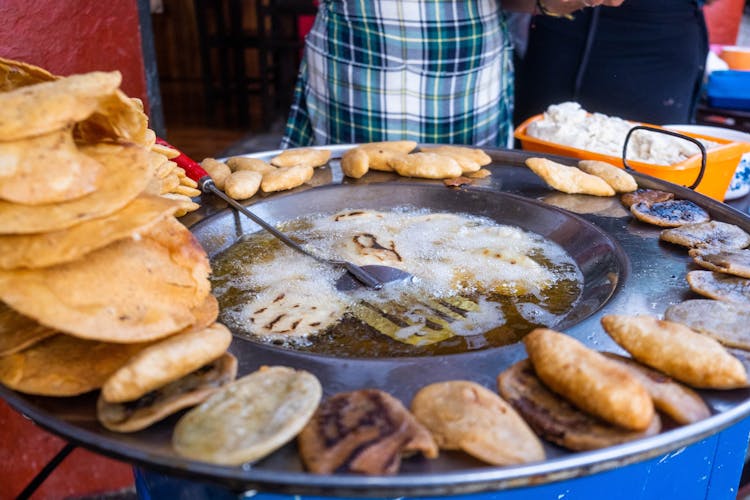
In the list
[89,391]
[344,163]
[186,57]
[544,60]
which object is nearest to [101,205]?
[89,391]

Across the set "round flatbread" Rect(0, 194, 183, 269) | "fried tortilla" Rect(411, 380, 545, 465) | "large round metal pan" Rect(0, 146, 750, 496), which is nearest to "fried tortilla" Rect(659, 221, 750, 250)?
"large round metal pan" Rect(0, 146, 750, 496)

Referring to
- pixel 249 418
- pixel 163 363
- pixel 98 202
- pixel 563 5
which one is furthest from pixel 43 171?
pixel 563 5

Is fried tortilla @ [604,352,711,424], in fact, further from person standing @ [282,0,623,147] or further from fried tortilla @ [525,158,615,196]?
person standing @ [282,0,623,147]

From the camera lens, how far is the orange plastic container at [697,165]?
2.04 metres

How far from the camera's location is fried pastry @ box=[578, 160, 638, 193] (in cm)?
186

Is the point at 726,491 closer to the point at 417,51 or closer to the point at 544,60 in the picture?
the point at 417,51

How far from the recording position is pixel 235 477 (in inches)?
30.8

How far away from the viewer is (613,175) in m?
1.89

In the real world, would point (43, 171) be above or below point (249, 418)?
above

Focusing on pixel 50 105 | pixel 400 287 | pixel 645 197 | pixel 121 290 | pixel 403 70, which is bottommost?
pixel 400 287

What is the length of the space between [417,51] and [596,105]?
1367mm

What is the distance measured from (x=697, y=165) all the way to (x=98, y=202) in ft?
6.03

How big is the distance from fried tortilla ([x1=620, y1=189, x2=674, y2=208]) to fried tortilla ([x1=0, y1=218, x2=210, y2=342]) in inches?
48.5

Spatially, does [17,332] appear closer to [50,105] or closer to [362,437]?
[50,105]
